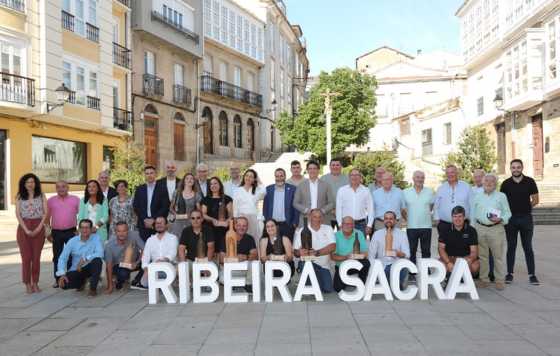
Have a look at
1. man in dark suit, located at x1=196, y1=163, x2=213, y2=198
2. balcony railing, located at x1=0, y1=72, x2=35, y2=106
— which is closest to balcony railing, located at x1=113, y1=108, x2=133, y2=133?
balcony railing, located at x1=0, y1=72, x2=35, y2=106

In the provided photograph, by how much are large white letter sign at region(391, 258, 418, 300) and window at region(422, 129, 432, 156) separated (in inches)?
1421

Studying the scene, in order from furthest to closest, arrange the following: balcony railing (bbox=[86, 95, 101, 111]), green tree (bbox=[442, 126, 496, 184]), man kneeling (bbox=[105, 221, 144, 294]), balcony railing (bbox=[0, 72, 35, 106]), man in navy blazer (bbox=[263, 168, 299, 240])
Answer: balcony railing (bbox=[86, 95, 101, 111]), green tree (bbox=[442, 126, 496, 184]), balcony railing (bbox=[0, 72, 35, 106]), man in navy blazer (bbox=[263, 168, 299, 240]), man kneeling (bbox=[105, 221, 144, 294])

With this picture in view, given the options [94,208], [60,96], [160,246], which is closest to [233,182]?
[160,246]

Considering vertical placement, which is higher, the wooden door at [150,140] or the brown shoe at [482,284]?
the wooden door at [150,140]

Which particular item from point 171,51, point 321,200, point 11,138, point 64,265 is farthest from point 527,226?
point 171,51

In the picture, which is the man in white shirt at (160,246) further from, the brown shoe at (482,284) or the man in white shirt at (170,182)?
the brown shoe at (482,284)

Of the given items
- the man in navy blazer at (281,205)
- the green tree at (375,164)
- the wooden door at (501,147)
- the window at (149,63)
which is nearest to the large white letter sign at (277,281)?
the man in navy blazer at (281,205)

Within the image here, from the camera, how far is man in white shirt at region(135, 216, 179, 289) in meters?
8.43

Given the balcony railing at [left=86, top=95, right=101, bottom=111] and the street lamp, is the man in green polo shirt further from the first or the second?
the balcony railing at [left=86, top=95, right=101, bottom=111]

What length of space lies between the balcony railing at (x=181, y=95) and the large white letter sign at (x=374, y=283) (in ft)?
85.9

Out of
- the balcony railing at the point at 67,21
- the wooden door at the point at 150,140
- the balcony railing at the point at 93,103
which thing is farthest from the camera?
→ the wooden door at the point at 150,140

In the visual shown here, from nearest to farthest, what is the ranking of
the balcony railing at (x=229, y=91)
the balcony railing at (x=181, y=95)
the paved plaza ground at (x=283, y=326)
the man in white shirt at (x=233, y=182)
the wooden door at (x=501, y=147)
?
the paved plaza ground at (x=283, y=326)
the man in white shirt at (x=233, y=182)
the wooden door at (x=501, y=147)
the balcony railing at (x=181, y=95)
the balcony railing at (x=229, y=91)

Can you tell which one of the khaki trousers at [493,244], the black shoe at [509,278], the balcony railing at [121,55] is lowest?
the black shoe at [509,278]

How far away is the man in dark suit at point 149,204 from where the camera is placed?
29.3ft
